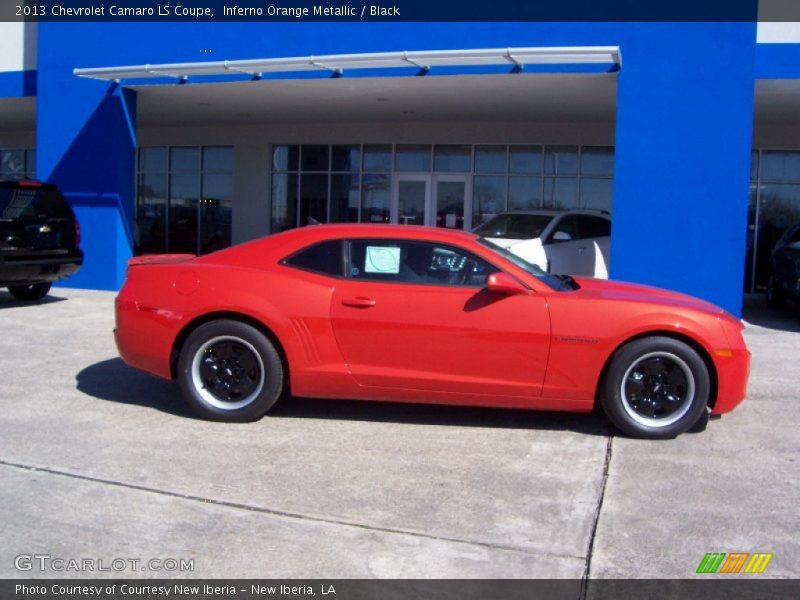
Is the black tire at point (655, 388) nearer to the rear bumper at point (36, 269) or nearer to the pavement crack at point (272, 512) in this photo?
the pavement crack at point (272, 512)

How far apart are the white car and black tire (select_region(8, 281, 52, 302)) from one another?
667 centimetres

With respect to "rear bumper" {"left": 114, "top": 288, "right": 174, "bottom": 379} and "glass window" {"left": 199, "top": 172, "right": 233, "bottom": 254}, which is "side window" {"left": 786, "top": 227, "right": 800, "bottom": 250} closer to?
"rear bumper" {"left": 114, "top": 288, "right": 174, "bottom": 379}

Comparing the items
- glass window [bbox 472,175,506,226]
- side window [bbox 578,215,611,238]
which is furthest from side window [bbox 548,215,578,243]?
glass window [bbox 472,175,506,226]

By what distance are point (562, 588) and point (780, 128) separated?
14.4 meters

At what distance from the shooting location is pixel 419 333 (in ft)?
18.7

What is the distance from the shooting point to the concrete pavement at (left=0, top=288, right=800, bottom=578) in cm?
389

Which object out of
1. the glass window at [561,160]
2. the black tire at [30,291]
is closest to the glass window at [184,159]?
the black tire at [30,291]

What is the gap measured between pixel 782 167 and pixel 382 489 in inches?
538

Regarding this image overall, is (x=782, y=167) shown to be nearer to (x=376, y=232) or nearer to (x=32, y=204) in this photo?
(x=376, y=232)

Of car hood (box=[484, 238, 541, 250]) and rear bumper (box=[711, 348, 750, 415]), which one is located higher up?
car hood (box=[484, 238, 541, 250])

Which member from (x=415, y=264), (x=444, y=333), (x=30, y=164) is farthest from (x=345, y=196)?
(x=444, y=333)

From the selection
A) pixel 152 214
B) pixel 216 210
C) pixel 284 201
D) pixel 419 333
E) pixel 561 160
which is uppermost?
pixel 561 160

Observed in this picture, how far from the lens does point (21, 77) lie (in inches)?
614

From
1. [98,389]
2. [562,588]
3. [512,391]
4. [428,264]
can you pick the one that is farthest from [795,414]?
[98,389]
